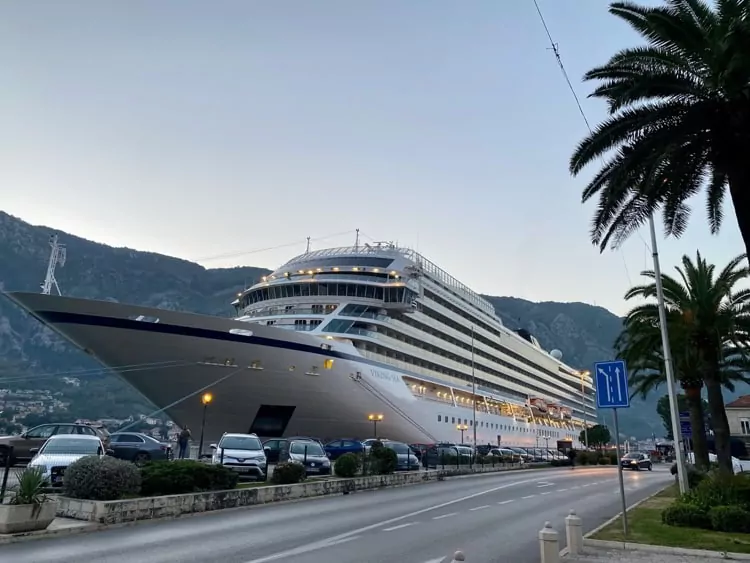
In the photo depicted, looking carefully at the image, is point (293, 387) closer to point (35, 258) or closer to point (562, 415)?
point (562, 415)

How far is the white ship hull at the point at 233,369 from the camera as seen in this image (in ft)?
85.0

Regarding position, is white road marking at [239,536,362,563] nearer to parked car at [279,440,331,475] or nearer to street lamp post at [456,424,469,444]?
parked car at [279,440,331,475]

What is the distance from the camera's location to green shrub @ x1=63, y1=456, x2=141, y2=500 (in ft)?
33.9

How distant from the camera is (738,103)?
37.3 feet

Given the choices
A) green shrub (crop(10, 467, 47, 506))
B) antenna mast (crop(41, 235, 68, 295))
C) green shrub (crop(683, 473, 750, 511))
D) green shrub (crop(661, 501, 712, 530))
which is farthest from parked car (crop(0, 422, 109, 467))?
green shrub (crop(683, 473, 750, 511))

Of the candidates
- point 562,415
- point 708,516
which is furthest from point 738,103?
point 562,415

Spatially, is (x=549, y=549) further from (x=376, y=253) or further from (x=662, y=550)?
(x=376, y=253)

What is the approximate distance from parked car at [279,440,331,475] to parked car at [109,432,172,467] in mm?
4829

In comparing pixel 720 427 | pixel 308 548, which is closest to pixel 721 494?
pixel 720 427

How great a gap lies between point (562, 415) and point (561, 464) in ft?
146

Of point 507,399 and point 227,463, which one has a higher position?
point 507,399

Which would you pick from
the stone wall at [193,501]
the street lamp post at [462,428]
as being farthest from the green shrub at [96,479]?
the street lamp post at [462,428]

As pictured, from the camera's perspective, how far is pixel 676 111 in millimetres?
12484

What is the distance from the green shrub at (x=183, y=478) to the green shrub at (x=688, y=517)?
972 cm
